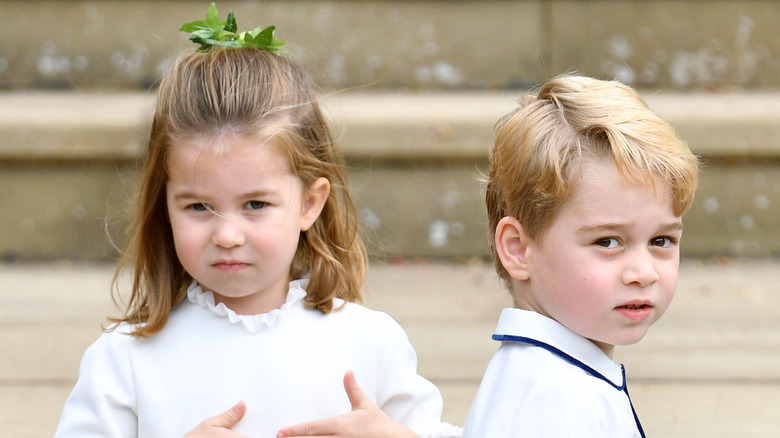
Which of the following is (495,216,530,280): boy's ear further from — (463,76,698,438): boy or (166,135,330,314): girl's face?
(166,135,330,314): girl's face

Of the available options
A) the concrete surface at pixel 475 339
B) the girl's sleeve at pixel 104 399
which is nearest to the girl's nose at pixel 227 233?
the girl's sleeve at pixel 104 399

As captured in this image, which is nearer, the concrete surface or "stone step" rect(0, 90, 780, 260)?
the concrete surface

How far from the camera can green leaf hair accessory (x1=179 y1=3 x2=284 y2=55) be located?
226cm

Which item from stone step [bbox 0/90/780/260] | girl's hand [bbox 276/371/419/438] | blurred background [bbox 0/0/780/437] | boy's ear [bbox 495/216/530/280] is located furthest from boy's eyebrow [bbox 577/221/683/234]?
stone step [bbox 0/90/780/260]

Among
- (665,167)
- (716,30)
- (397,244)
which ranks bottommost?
(397,244)

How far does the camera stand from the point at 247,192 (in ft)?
6.86

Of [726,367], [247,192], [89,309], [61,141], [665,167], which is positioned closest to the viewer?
[665,167]

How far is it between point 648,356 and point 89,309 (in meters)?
2.33

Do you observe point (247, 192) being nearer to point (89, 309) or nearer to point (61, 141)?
point (89, 309)

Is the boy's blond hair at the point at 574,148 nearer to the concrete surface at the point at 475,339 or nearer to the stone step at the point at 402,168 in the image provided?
the concrete surface at the point at 475,339

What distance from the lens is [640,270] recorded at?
189 cm

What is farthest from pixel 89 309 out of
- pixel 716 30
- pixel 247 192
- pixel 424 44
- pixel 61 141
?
pixel 716 30

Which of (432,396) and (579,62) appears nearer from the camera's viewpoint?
(432,396)

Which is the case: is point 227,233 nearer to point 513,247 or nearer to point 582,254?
point 513,247
